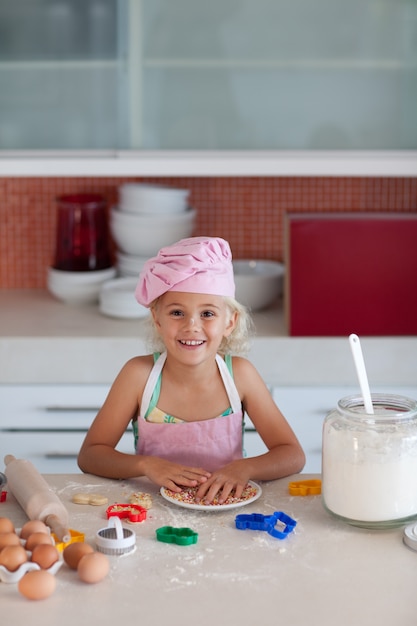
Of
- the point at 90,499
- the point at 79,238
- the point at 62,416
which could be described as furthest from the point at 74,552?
the point at 79,238

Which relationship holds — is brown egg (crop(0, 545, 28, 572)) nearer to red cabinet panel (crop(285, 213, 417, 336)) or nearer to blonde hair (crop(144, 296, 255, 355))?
blonde hair (crop(144, 296, 255, 355))

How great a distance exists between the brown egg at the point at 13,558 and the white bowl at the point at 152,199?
195 centimetres

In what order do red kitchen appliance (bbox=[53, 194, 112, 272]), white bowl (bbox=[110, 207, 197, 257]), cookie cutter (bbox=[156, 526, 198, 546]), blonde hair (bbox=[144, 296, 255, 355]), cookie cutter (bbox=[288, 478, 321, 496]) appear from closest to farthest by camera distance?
cookie cutter (bbox=[156, 526, 198, 546]) → cookie cutter (bbox=[288, 478, 321, 496]) → blonde hair (bbox=[144, 296, 255, 355]) → white bowl (bbox=[110, 207, 197, 257]) → red kitchen appliance (bbox=[53, 194, 112, 272])

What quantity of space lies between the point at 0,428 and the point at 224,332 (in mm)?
1100

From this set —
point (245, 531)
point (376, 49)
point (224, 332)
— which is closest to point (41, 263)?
point (376, 49)

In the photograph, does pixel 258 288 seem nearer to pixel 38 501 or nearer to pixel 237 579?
pixel 38 501

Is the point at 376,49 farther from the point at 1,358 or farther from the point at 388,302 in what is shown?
the point at 1,358

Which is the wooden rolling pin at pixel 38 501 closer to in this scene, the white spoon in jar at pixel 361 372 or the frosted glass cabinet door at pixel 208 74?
the white spoon in jar at pixel 361 372

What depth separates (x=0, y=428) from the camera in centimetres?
284

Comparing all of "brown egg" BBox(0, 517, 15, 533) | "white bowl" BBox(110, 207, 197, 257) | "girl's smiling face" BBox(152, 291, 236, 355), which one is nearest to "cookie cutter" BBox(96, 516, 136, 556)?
"brown egg" BBox(0, 517, 15, 533)

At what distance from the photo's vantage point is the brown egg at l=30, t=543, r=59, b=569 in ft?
4.26

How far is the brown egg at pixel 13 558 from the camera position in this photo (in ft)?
4.24

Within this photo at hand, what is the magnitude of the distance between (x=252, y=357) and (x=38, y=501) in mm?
1426

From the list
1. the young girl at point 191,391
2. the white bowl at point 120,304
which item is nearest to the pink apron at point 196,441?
the young girl at point 191,391
